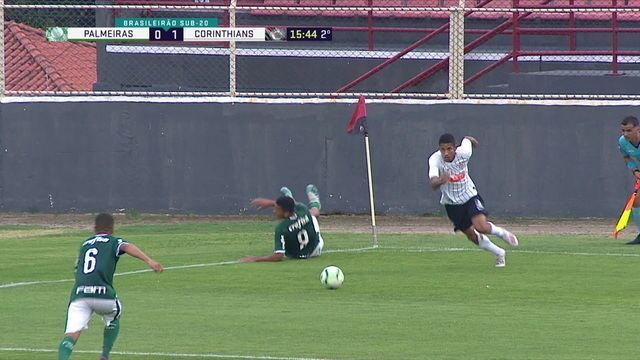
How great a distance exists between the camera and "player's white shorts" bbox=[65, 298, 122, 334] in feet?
36.0

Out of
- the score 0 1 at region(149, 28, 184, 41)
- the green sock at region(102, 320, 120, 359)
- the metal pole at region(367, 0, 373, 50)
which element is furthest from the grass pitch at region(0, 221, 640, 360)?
the metal pole at region(367, 0, 373, 50)

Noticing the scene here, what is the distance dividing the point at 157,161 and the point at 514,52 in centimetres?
683

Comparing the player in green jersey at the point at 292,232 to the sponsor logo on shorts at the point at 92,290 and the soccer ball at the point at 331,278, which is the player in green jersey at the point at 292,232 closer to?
the soccer ball at the point at 331,278

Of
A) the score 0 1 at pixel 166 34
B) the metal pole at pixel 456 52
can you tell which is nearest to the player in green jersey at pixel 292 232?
the metal pole at pixel 456 52

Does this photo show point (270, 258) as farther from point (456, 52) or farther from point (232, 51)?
point (456, 52)

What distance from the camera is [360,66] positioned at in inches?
1116

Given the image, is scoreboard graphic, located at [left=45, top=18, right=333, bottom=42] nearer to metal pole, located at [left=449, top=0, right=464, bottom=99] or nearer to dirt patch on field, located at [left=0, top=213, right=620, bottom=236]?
metal pole, located at [left=449, top=0, right=464, bottom=99]

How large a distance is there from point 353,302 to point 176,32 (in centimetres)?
1085

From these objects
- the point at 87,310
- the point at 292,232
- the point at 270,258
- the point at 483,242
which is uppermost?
the point at 292,232

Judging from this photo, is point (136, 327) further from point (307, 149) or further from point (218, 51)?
point (218, 51)

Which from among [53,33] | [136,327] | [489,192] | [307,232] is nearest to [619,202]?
[489,192]

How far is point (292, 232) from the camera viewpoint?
17578mm

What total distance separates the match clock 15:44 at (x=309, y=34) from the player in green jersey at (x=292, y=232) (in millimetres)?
6935

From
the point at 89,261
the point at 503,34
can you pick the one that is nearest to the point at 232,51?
the point at 503,34
